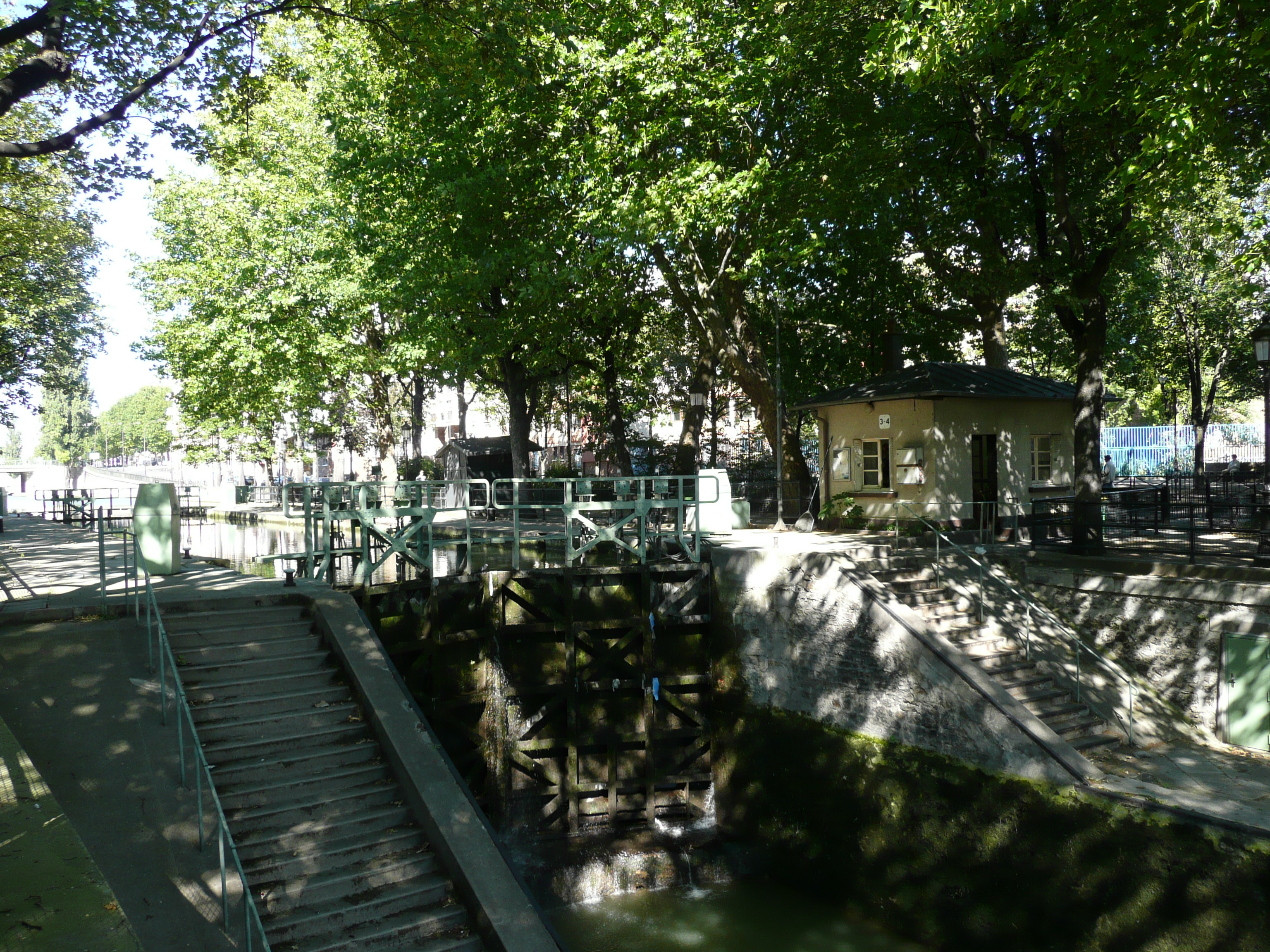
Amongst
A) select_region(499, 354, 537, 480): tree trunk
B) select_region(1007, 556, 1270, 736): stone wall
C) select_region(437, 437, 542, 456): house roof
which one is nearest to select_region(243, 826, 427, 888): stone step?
select_region(1007, 556, 1270, 736): stone wall

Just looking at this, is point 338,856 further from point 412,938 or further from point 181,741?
point 181,741

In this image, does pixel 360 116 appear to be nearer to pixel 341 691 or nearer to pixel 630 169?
pixel 630 169

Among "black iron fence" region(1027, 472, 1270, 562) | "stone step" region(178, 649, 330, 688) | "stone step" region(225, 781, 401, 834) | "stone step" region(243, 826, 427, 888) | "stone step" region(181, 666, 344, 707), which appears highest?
"black iron fence" region(1027, 472, 1270, 562)

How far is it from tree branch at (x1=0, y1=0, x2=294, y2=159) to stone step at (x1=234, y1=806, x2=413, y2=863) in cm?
829

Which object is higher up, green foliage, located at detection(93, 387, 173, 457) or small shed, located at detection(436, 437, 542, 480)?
green foliage, located at detection(93, 387, 173, 457)

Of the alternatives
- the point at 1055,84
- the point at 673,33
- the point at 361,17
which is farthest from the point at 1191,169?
the point at 361,17

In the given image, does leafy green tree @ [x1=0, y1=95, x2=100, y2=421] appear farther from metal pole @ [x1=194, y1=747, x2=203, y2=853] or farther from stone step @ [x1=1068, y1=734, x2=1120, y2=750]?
stone step @ [x1=1068, y1=734, x2=1120, y2=750]

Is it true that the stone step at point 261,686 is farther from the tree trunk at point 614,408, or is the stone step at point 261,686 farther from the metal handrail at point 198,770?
the tree trunk at point 614,408

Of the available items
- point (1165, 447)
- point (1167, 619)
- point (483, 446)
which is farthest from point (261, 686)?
point (1165, 447)

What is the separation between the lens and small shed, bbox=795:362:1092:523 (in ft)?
59.6

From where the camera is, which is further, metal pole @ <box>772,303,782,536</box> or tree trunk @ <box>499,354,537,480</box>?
tree trunk @ <box>499,354,537,480</box>

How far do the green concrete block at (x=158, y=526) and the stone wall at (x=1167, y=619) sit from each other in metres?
13.6

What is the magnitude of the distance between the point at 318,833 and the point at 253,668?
94.7 inches

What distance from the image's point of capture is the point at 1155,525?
14.4 metres
